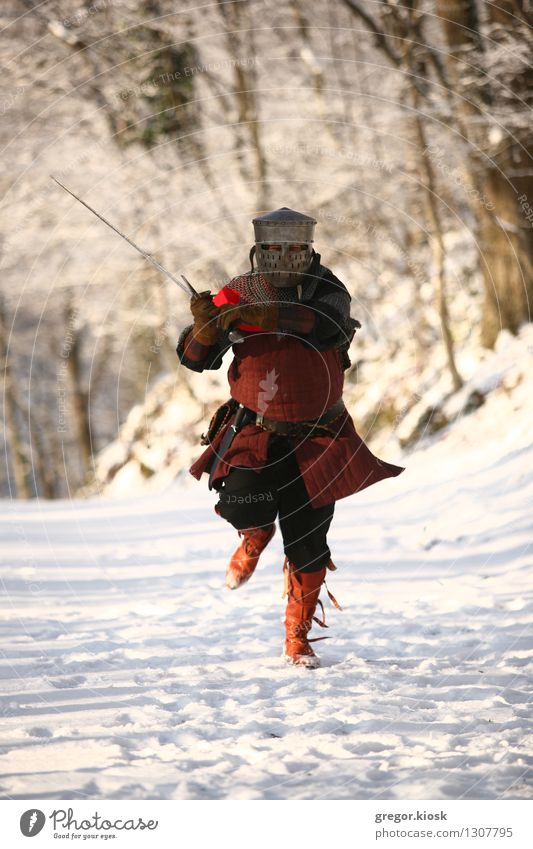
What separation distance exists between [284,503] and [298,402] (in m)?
0.46

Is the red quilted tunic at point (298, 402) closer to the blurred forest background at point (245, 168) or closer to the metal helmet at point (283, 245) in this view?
the metal helmet at point (283, 245)

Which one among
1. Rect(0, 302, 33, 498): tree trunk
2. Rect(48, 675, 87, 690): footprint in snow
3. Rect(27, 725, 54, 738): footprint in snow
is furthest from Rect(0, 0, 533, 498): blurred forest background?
Rect(27, 725, 54, 738): footprint in snow

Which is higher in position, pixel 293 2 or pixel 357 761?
pixel 293 2

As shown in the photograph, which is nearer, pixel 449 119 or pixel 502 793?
pixel 502 793

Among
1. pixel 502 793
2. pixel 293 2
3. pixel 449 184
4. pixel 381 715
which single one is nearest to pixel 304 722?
pixel 381 715

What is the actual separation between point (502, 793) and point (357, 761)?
467mm

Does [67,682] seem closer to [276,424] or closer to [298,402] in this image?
[276,424]

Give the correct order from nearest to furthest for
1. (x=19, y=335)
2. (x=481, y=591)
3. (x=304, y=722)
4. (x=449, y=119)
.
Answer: (x=304, y=722), (x=481, y=591), (x=449, y=119), (x=19, y=335)

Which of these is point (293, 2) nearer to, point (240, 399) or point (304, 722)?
point (240, 399)

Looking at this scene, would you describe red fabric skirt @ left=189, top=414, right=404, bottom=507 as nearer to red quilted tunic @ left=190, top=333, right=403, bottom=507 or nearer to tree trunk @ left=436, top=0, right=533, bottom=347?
red quilted tunic @ left=190, top=333, right=403, bottom=507

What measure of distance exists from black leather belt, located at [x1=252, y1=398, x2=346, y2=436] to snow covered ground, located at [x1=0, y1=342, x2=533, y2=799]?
3.38 ft

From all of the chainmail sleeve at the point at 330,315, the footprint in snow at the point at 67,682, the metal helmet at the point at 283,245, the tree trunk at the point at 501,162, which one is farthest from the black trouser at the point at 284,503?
the tree trunk at the point at 501,162

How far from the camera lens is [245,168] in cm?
1330
